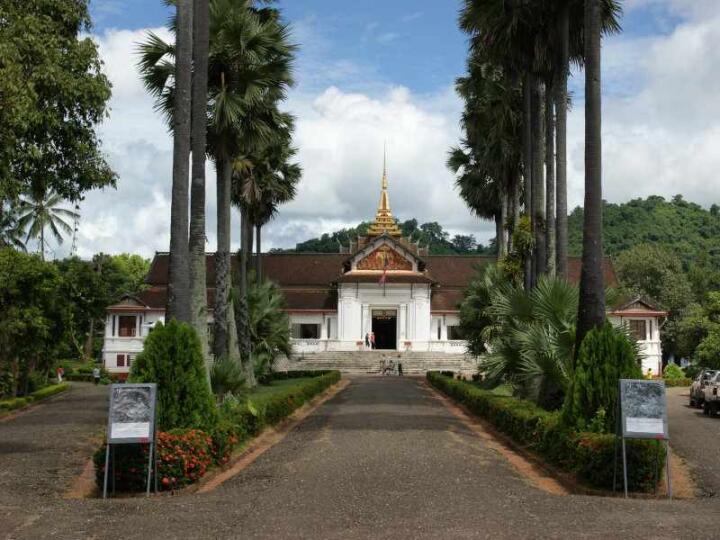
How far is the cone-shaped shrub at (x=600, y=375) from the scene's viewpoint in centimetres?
1373

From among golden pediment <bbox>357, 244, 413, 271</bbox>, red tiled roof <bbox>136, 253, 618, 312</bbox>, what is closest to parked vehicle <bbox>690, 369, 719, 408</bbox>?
red tiled roof <bbox>136, 253, 618, 312</bbox>

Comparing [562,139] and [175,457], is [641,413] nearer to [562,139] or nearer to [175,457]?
[175,457]

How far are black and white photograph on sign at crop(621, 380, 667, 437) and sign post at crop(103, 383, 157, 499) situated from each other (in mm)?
6022

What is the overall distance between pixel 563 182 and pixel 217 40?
9014 mm

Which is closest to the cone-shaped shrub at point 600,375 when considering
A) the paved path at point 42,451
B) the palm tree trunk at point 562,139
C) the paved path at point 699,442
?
the paved path at point 699,442

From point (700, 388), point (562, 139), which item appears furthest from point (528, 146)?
point (700, 388)

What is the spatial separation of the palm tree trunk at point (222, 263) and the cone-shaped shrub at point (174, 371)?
36.2ft

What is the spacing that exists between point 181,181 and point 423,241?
126835 mm

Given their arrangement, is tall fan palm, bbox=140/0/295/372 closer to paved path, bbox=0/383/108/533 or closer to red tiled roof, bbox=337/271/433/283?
paved path, bbox=0/383/108/533

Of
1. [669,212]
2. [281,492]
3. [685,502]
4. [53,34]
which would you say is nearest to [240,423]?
[281,492]

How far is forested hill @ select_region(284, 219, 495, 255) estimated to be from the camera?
126m

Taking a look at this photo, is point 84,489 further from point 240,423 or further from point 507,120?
point 507,120

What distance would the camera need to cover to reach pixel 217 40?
23453 millimetres

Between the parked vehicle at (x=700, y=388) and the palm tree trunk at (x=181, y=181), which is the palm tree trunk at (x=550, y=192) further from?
the parked vehicle at (x=700, y=388)
